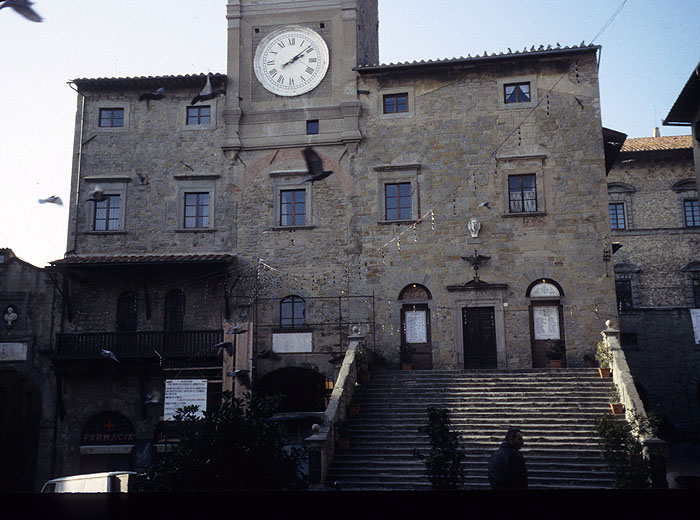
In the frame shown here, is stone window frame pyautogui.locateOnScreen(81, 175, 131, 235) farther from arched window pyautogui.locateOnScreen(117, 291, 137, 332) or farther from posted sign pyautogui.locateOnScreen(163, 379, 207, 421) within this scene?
posted sign pyautogui.locateOnScreen(163, 379, 207, 421)

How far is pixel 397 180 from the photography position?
18.0 metres

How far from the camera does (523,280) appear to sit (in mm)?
16984

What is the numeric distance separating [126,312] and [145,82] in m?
6.25

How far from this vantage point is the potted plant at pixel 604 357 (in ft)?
47.6

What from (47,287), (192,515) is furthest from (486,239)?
(192,515)

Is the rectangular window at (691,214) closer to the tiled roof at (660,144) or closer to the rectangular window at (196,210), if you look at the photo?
the tiled roof at (660,144)

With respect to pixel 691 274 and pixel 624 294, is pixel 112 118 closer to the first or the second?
pixel 624 294

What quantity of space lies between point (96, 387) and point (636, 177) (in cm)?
1915

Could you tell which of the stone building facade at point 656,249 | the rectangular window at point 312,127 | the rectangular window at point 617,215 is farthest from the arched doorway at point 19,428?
the rectangular window at point 617,215

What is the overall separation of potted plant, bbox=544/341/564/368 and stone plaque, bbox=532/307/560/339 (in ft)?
1.34

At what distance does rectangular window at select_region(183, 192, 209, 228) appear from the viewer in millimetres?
18641

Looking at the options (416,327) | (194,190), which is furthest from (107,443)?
(416,327)

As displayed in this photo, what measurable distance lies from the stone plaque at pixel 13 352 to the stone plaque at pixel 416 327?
9791mm

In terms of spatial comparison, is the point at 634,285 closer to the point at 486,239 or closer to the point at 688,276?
the point at 688,276
